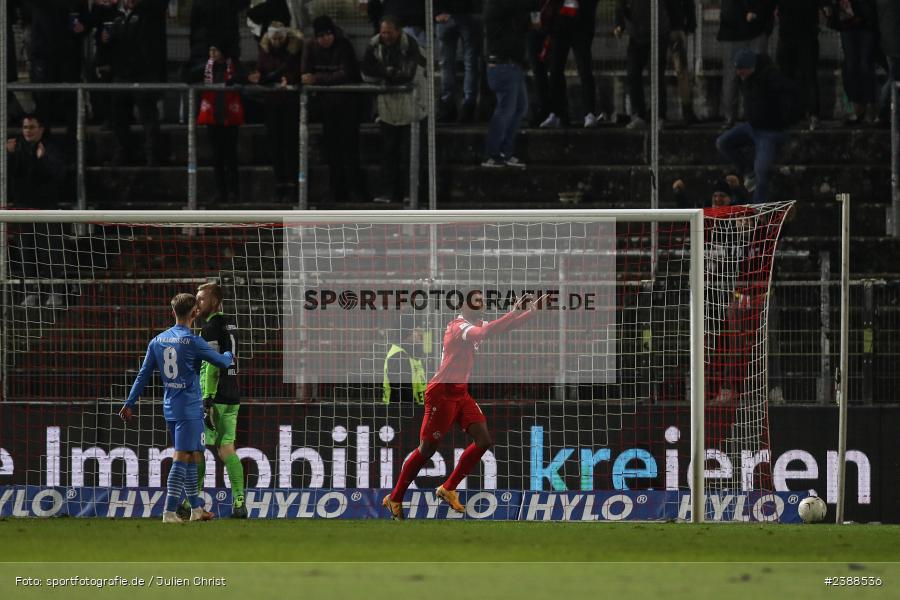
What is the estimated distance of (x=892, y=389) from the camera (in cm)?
1505

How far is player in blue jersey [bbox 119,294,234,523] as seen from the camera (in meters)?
11.8

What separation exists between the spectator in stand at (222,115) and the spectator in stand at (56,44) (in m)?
1.53

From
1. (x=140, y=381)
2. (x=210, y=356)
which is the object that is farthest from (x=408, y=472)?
(x=140, y=381)

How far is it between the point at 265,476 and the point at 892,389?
5980 mm

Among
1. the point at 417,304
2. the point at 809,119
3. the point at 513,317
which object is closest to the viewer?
the point at 513,317

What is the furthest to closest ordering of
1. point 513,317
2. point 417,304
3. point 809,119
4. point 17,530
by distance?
1. point 809,119
2. point 417,304
3. point 513,317
4. point 17,530

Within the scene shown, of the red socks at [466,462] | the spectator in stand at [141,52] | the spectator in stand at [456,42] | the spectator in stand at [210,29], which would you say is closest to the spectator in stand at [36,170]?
the spectator in stand at [141,52]

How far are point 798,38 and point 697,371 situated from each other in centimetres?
664

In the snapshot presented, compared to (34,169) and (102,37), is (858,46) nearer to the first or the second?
(102,37)

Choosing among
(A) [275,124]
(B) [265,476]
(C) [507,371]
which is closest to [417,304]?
(C) [507,371]

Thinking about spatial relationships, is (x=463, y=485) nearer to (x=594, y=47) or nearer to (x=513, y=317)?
(x=513, y=317)

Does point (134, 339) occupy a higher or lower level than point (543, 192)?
lower

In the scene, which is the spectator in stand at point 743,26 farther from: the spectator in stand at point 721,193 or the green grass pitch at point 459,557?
the green grass pitch at point 459,557

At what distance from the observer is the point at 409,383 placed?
47.3 ft
